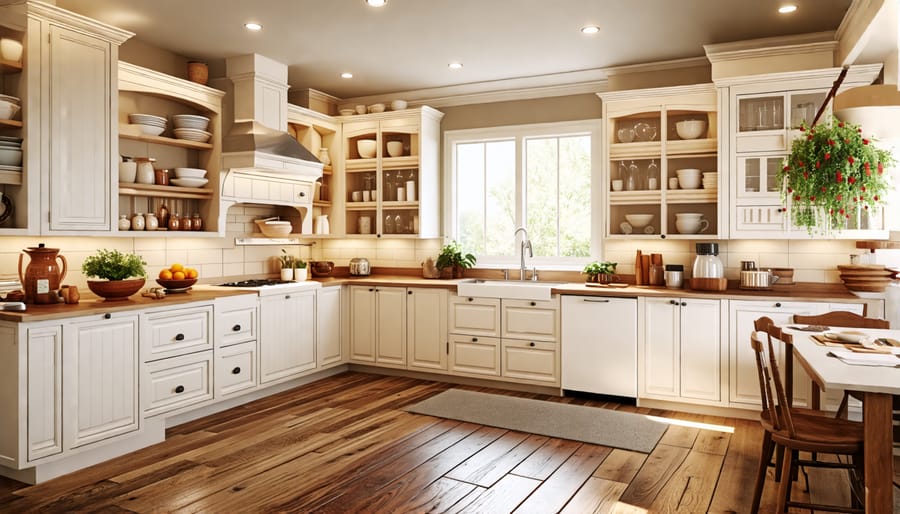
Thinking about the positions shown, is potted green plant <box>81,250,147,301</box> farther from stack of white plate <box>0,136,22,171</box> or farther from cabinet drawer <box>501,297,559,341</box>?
cabinet drawer <box>501,297,559,341</box>

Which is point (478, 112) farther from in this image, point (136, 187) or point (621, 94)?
point (136, 187)

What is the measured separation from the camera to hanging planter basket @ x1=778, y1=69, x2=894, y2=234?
11.9 ft

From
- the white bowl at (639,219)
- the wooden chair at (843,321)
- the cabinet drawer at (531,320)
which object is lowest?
the cabinet drawer at (531,320)

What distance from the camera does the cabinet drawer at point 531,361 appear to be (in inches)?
204

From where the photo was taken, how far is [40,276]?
3725 millimetres

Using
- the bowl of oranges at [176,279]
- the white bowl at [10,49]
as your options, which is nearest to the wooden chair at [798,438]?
the bowl of oranges at [176,279]

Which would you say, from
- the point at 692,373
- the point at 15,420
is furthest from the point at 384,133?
the point at 15,420

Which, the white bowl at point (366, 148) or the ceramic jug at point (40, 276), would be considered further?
the white bowl at point (366, 148)

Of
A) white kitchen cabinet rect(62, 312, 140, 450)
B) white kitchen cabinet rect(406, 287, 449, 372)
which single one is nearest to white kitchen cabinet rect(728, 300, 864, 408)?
white kitchen cabinet rect(406, 287, 449, 372)

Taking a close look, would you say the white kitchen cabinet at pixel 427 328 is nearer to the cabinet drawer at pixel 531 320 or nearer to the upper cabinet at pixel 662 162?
the cabinet drawer at pixel 531 320

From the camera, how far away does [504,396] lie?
516 cm

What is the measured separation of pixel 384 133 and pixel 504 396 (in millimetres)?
2899

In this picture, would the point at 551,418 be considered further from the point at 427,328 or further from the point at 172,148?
the point at 172,148

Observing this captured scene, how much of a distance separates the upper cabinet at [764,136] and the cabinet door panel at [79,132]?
4.33 m
